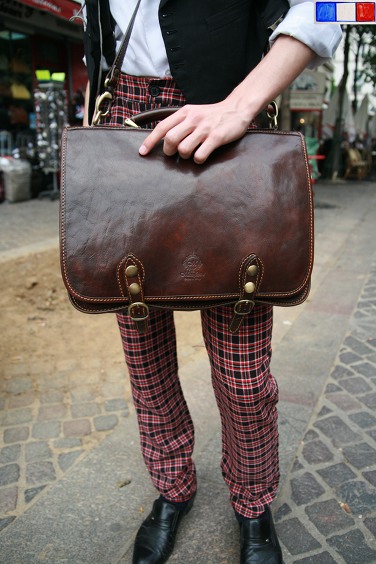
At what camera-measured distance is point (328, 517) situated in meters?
1.79

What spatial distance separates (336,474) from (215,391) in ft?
2.70

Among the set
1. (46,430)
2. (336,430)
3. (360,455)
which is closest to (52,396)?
(46,430)

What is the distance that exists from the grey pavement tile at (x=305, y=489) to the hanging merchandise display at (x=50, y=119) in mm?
7271

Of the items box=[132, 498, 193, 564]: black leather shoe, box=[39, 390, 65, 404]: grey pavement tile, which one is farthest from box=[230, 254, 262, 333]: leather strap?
box=[39, 390, 65, 404]: grey pavement tile

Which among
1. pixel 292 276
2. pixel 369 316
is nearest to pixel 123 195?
pixel 292 276

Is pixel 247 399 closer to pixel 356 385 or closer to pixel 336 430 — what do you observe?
pixel 336 430

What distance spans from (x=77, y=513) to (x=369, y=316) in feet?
8.50

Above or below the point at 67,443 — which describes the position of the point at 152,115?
above

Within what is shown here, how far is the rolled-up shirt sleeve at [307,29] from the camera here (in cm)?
119

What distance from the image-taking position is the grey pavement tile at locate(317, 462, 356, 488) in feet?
6.47

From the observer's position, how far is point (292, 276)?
49.8 inches

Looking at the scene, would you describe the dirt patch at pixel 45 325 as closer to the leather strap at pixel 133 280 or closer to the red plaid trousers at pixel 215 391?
the red plaid trousers at pixel 215 391

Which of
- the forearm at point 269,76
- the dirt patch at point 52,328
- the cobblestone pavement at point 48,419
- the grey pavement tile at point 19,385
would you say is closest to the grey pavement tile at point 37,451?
the cobblestone pavement at point 48,419

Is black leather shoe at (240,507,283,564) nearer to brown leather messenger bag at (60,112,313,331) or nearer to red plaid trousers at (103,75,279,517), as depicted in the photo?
red plaid trousers at (103,75,279,517)
